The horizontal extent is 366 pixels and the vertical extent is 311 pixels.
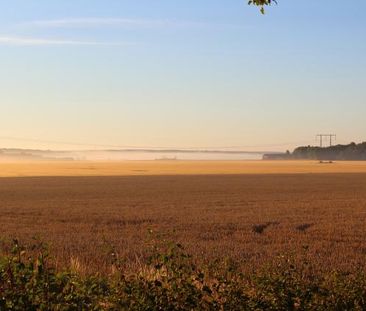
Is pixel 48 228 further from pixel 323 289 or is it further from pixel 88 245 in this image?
pixel 323 289

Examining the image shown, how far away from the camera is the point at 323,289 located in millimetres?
7168

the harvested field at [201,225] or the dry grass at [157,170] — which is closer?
the harvested field at [201,225]

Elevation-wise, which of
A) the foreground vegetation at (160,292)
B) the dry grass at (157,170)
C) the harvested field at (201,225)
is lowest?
the harvested field at (201,225)

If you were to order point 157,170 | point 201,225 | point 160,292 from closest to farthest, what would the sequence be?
point 160,292 < point 201,225 < point 157,170

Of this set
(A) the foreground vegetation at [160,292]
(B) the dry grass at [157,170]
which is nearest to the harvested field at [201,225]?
(A) the foreground vegetation at [160,292]

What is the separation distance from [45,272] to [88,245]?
39.3 feet

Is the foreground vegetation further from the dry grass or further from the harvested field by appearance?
the dry grass

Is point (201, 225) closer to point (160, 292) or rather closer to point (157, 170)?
point (160, 292)

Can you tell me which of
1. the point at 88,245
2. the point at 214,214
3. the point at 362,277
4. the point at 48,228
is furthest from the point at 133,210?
the point at 362,277

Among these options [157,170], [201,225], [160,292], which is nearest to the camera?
[160,292]

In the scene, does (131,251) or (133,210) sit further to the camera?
(133,210)

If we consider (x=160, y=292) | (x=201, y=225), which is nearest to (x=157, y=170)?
(x=201, y=225)

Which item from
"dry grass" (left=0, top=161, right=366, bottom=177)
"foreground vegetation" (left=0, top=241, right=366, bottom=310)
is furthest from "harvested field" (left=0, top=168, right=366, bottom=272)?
"dry grass" (left=0, top=161, right=366, bottom=177)

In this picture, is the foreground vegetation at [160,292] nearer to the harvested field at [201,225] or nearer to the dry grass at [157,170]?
the harvested field at [201,225]
